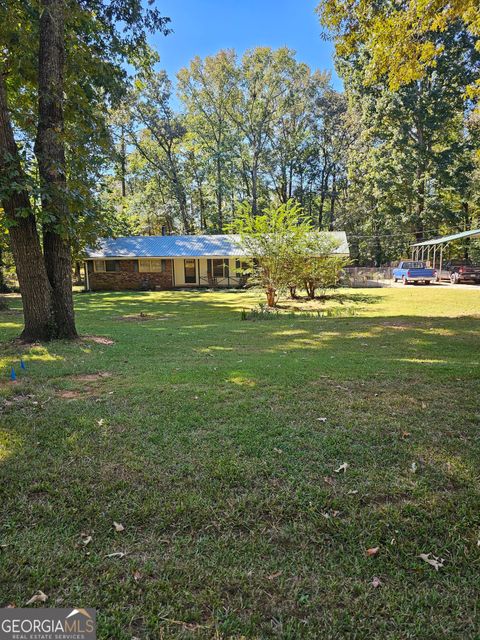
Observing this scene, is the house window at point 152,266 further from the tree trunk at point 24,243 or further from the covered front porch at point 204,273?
the tree trunk at point 24,243

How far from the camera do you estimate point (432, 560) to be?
6.77 feet

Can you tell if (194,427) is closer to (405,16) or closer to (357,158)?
(405,16)

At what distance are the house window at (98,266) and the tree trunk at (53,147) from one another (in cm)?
2023

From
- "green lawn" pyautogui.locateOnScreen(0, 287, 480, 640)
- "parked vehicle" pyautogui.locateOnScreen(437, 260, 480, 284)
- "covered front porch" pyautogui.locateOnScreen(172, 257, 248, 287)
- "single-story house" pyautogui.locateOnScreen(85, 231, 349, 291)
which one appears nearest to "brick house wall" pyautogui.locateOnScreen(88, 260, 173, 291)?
"single-story house" pyautogui.locateOnScreen(85, 231, 349, 291)

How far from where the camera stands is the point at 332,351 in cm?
712

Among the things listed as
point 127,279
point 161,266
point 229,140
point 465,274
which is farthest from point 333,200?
point 127,279

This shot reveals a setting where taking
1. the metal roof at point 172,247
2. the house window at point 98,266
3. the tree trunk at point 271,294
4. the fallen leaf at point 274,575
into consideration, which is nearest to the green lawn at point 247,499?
the fallen leaf at point 274,575

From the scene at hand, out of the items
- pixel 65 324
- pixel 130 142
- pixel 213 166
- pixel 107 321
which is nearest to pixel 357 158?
pixel 213 166

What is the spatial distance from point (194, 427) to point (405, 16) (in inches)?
276

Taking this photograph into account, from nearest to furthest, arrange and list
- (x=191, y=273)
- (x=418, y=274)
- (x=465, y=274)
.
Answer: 1. (x=465, y=274)
2. (x=418, y=274)
3. (x=191, y=273)

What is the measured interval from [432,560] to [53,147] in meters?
8.16

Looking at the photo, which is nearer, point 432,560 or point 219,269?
point 432,560

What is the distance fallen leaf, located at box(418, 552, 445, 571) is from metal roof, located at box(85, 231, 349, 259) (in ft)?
78.0

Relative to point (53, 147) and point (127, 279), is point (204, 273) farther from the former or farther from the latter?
point (53, 147)
